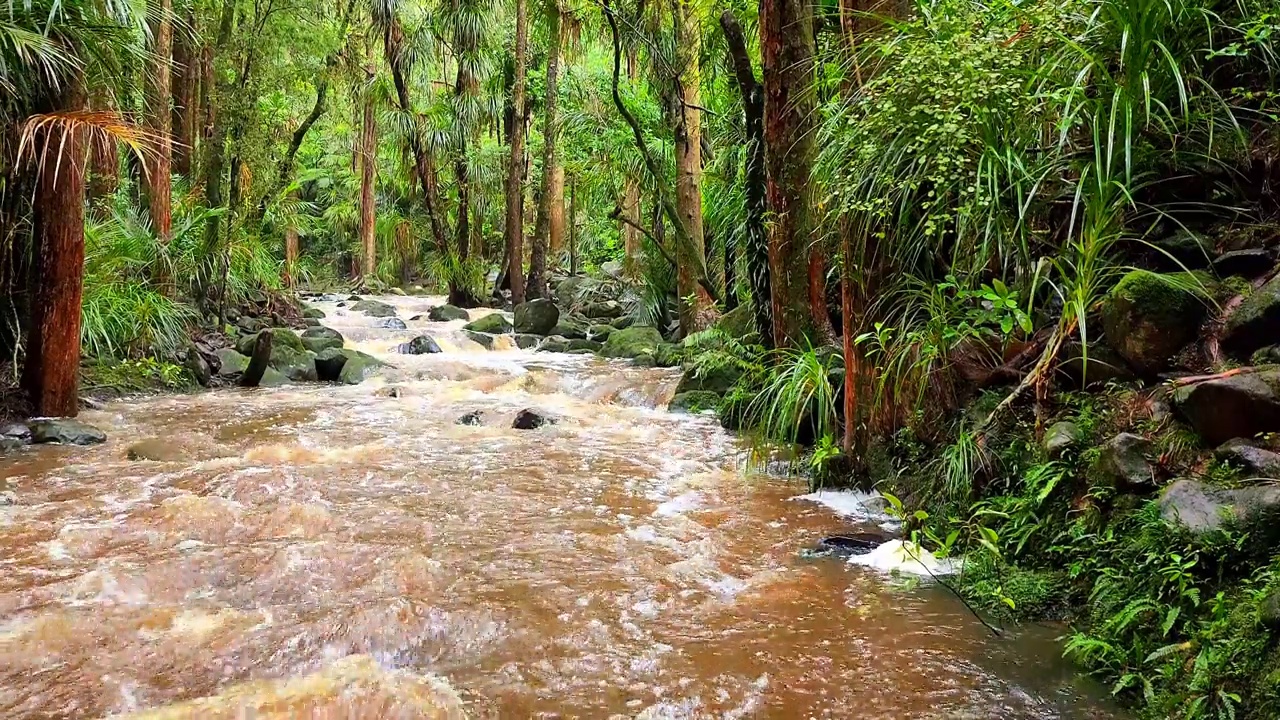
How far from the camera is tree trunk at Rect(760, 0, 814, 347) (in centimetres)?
583

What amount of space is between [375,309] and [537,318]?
4955 mm

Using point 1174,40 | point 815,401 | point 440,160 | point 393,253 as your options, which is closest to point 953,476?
point 815,401

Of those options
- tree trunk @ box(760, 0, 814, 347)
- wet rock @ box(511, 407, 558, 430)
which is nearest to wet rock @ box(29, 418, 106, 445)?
wet rock @ box(511, 407, 558, 430)

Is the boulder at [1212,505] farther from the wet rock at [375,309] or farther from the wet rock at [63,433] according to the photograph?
the wet rock at [375,309]

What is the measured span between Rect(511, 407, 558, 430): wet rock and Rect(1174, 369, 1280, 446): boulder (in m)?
5.47

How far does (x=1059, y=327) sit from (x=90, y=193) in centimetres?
1124

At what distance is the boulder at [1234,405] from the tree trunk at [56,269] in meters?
7.25

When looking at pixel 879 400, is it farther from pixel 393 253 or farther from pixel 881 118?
pixel 393 253

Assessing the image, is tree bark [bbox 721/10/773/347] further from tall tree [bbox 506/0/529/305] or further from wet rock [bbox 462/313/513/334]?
tall tree [bbox 506/0/529/305]

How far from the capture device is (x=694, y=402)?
8.42m

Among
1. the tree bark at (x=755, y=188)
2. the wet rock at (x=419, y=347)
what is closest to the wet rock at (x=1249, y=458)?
the tree bark at (x=755, y=188)

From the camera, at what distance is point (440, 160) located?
65.6ft

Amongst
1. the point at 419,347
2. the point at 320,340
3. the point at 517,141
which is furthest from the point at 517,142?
A: the point at 320,340

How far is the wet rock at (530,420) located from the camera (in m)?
7.58
